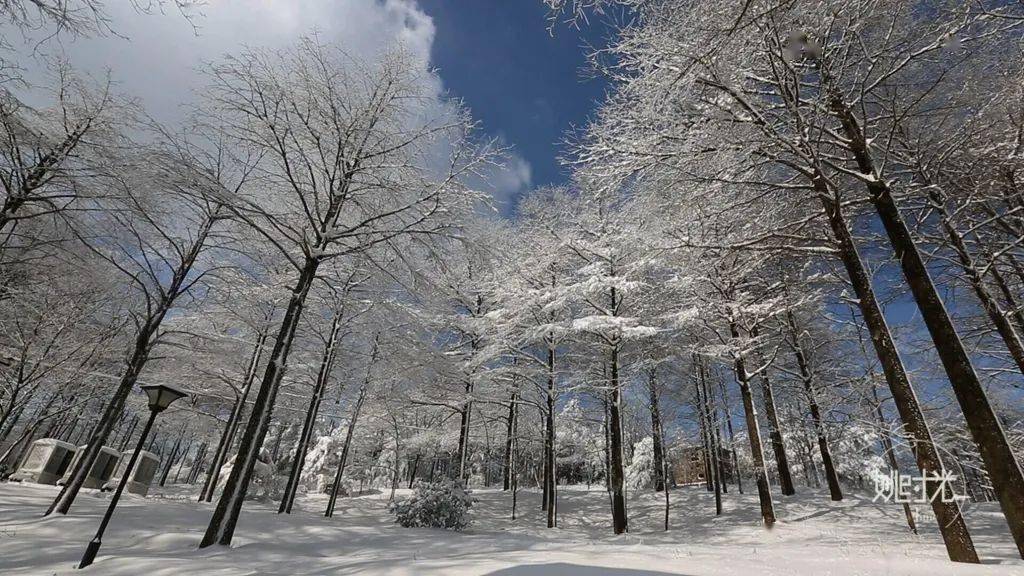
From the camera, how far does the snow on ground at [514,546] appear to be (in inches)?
146

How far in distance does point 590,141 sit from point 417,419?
16.4 meters

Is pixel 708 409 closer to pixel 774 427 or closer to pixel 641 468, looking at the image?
pixel 774 427

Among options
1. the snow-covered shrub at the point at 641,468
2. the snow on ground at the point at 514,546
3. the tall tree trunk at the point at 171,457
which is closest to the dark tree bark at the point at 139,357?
the snow on ground at the point at 514,546

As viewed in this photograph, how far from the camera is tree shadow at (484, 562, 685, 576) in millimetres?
3229

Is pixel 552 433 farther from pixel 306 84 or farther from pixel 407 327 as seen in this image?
pixel 306 84

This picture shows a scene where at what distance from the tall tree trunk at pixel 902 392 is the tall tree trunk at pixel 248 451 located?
7.84m

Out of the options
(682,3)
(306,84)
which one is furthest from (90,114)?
(682,3)

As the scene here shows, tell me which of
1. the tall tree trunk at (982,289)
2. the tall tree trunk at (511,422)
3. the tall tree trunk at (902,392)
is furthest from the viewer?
the tall tree trunk at (511,422)

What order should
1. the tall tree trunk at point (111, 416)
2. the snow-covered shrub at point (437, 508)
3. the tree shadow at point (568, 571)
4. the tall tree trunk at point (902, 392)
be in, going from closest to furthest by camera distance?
the tree shadow at point (568, 571) → the tall tree trunk at point (902, 392) → the tall tree trunk at point (111, 416) → the snow-covered shrub at point (437, 508)

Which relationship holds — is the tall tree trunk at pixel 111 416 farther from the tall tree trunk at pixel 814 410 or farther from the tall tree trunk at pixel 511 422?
the tall tree trunk at pixel 814 410

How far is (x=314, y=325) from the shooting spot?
46.9 ft

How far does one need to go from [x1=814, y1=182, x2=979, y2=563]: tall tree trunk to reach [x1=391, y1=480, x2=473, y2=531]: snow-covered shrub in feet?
29.6

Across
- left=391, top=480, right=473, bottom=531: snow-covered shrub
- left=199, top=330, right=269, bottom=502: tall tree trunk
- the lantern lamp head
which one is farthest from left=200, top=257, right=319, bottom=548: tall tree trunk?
left=199, top=330, right=269, bottom=502: tall tree trunk

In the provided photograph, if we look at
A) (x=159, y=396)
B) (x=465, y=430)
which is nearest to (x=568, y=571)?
(x=159, y=396)
